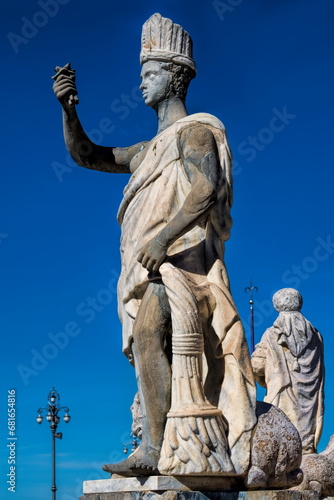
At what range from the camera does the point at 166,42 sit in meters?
7.13

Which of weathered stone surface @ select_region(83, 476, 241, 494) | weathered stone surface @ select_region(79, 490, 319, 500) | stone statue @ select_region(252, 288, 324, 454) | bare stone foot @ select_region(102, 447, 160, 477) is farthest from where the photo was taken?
stone statue @ select_region(252, 288, 324, 454)

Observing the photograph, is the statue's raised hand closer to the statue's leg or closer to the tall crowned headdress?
the tall crowned headdress

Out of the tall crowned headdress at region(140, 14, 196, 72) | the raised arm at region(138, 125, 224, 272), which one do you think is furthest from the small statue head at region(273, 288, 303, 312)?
the raised arm at region(138, 125, 224, 272)

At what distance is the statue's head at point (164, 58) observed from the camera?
7.12m

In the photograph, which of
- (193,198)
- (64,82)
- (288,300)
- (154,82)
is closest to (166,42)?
(154,82)

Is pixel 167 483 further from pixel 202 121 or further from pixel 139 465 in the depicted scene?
pixel 202 121

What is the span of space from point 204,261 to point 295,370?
515 centimetres

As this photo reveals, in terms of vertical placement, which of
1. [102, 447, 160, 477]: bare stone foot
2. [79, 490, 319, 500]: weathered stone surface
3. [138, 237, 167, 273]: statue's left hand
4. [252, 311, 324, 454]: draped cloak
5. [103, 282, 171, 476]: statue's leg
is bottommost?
[79, 490, 319, 500]: weathered stone surface

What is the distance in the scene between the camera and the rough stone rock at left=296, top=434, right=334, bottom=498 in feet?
31.8

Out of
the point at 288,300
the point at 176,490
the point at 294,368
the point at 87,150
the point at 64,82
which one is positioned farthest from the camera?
the point at 288,300

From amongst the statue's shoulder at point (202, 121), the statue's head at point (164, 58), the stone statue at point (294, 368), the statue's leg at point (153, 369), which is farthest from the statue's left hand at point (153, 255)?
the stone statue at point (294, 368)

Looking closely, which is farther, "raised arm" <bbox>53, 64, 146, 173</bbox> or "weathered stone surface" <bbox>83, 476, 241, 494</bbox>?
"raised arm" <bbox>53, 64, 146, 173</bbox>

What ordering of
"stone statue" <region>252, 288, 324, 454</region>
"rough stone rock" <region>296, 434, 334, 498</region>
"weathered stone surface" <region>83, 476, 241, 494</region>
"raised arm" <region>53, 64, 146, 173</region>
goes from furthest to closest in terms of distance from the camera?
"stone statue" <region>252, 288, 324, 454</region>
"rough stone rock" <region>296, 434, 334, 498</region>
"raised arm" <region>53, 64, 146, 173</region>
"weathered stone surface" <region>83, 476, 241, 494</region>

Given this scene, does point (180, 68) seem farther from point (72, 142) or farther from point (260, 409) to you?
point (260, 409)
